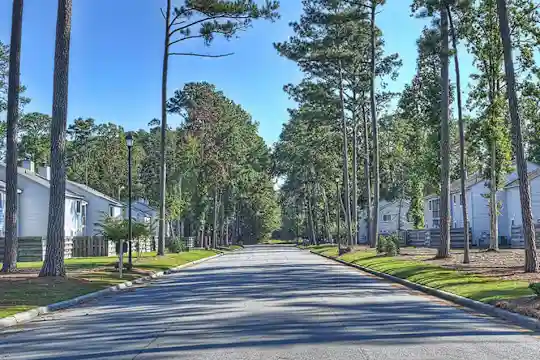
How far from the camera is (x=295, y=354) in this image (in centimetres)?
858

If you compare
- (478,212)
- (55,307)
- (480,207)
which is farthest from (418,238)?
(55,307)

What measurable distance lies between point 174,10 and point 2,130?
52.5ft

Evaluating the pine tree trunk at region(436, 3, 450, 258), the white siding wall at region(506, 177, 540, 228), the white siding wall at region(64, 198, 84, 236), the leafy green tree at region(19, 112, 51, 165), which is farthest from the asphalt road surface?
the leafy green tree at region(19, 112, 51, 165)

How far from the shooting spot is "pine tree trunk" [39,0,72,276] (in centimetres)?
2089

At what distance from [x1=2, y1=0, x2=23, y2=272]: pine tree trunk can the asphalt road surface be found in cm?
857

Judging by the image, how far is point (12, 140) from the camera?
23953mm

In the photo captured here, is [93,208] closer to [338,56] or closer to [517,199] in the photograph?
[338,56]

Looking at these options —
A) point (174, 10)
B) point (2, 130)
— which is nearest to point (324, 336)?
point (174, 10)

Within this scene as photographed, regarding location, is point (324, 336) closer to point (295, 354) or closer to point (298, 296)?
point (295, 354)

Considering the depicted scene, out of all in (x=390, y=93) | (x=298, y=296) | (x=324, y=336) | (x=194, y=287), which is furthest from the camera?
(x=390, y=93)

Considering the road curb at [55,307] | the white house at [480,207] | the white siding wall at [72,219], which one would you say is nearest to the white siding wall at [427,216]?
the white house at [480,207]

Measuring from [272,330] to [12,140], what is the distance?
16.8 metres

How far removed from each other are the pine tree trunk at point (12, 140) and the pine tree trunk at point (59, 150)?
3.38m

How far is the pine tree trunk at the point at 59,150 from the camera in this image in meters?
20.9
